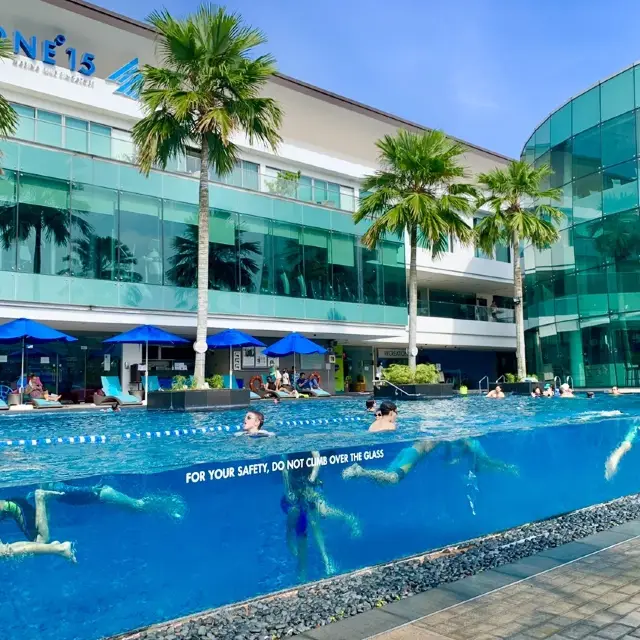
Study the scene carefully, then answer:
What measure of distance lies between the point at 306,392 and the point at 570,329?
1354 centimetres

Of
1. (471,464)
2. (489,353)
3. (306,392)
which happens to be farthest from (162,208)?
(489,353)

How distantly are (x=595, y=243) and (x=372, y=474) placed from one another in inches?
1072

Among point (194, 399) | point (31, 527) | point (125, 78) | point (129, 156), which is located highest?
point (125, 78)

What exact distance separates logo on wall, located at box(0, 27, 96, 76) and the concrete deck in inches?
945

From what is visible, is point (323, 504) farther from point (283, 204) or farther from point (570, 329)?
point (570, 329)

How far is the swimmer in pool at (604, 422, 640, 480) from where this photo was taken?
8.41 meters

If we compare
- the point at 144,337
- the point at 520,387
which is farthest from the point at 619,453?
the point at 520,387

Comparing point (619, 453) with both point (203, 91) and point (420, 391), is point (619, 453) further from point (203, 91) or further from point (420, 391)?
point (203, 91)

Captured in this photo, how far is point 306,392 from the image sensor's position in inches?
1037

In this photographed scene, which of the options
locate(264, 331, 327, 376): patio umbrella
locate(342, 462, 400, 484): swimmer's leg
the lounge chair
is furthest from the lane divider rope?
locate(264, 331, 327, 376): patio umbrella

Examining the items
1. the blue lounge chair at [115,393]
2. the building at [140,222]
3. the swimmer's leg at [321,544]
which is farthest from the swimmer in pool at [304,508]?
the building at [140,222]

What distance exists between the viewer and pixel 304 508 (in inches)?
199

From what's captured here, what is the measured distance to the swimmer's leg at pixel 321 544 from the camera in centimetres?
511

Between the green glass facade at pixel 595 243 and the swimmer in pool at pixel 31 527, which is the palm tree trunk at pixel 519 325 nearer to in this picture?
the green glass facade at pixel 595 243
